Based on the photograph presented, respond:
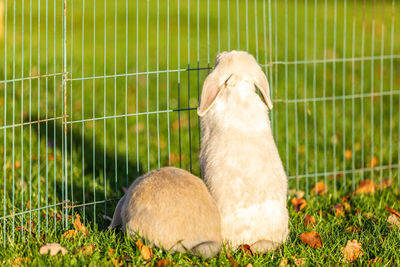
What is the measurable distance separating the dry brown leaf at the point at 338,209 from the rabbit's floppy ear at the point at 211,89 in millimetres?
1557

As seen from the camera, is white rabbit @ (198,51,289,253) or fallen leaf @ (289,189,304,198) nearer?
white rabbit @ (198,51,289,253)

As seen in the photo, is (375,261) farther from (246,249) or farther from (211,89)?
(211,89)

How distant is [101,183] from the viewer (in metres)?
5.92

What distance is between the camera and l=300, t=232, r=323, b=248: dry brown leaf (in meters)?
4.50

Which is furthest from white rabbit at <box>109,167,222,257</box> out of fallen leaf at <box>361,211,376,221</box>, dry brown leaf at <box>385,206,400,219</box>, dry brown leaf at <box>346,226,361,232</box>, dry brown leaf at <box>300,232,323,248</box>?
dry brown leaf at <box>385,206,400,219</box>

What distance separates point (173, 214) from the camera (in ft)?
13.5

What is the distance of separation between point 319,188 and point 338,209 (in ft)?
1.97

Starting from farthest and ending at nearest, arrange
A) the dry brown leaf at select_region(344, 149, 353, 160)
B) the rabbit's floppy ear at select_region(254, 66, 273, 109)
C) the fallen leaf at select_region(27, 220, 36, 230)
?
the dry brown leaf at select_region(344, 149, 353, 160) → the fallen leaf at select_region(27, 220, 36, 230) → the rabbit's floppy ear at select_region(254, 66, 273, 109)

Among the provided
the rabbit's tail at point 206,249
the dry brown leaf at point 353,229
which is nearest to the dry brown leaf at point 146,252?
the rabbit's tail at point 206,249

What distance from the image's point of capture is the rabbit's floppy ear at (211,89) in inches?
174

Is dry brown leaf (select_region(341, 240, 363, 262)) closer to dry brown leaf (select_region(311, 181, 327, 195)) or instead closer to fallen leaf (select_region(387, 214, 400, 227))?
fallen leaf (select_region(387, 214, 400, 227))

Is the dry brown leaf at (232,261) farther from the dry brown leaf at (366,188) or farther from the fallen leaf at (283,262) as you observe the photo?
the dry brown leaf at (366,188)

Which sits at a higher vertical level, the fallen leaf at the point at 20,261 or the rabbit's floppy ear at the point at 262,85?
the rabbit's floppy ear at the point at 262,85

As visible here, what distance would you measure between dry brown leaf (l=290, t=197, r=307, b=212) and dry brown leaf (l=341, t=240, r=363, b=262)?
94 cm
